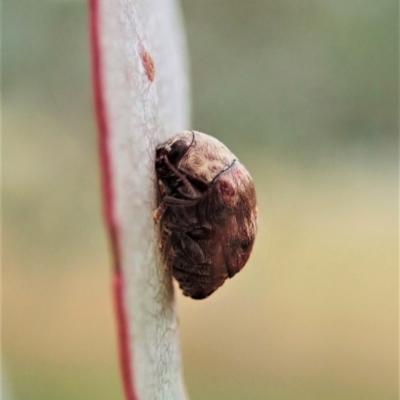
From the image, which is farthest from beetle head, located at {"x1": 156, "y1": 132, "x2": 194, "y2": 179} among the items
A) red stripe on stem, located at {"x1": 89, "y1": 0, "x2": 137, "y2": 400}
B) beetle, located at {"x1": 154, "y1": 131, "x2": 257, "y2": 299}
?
red stripe on stem, located at {"x1": 89, "y1": 0, "x2": 137, "y2": 400}

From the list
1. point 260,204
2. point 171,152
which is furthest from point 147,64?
point 260,204

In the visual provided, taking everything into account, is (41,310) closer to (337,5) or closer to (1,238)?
(1,238)

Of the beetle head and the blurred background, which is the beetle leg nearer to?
the beetle head

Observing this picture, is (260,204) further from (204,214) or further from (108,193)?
(108,193)

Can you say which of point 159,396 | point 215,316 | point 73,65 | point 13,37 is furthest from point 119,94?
point 215,316

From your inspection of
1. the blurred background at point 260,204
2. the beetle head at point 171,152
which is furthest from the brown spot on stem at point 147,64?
the blurred background at point 260,204

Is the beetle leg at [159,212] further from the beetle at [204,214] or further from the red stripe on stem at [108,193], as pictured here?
the red stripe on stem at [108,193]
